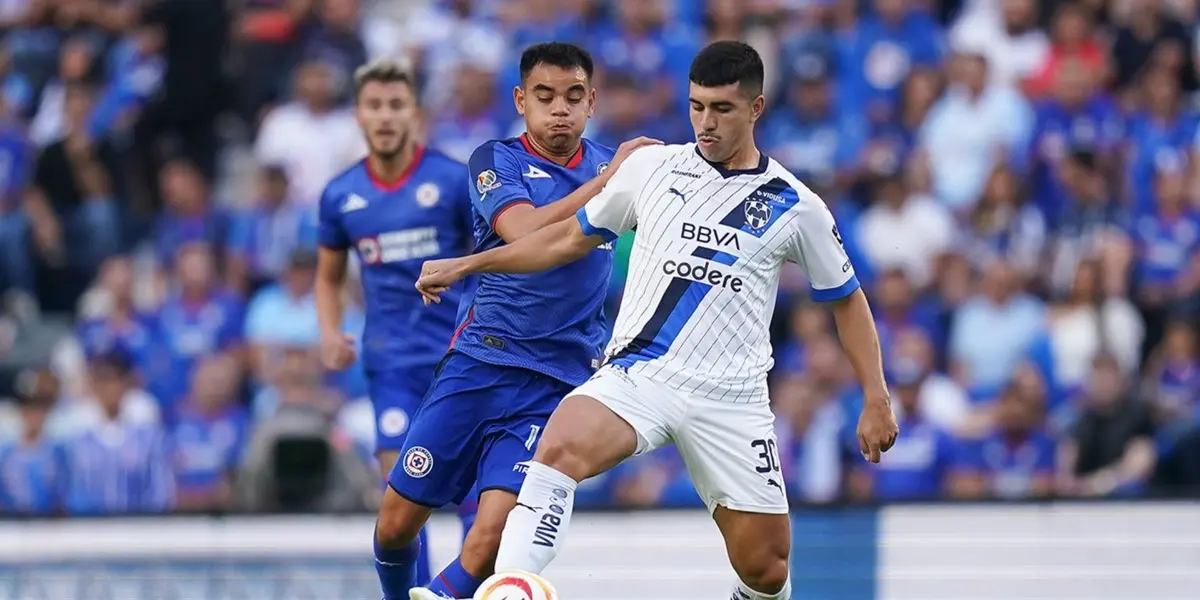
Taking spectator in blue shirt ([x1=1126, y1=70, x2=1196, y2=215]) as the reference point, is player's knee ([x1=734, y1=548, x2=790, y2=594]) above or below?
below

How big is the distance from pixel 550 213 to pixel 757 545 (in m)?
1.59

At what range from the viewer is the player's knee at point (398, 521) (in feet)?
27.4

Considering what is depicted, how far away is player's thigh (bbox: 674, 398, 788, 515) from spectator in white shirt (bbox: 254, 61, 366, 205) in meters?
8.67

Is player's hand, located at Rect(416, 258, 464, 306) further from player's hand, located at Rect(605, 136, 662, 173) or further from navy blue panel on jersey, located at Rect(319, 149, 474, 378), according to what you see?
navy blue panel on jersey, located at Rect(319, 149, 474, 378)

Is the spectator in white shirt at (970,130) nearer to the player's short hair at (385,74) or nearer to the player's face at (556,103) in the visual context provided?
the player's short hair at (385,74)

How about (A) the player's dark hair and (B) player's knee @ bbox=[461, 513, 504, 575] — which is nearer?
(B) player's knee @ bbox=[461, 513, 504, 575]

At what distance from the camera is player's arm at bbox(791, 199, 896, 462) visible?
7.63 meters

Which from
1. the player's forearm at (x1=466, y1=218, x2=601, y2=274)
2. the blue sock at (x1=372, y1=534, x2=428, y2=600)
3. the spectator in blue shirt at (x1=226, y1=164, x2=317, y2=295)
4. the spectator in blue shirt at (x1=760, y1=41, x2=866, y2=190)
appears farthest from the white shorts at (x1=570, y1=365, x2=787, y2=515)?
the spectator in blue shirt at (x1=226, y1=164, x2=317, y2=295)

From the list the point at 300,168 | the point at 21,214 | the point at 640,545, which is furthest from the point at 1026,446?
the point at 21,214

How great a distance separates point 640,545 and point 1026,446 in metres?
3.25

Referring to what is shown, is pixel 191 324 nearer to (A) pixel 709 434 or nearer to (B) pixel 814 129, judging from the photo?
(B) pixel 814 129

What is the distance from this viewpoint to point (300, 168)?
16.1 meters

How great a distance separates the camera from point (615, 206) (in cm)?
758

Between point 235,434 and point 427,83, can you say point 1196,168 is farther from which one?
point 235,434
